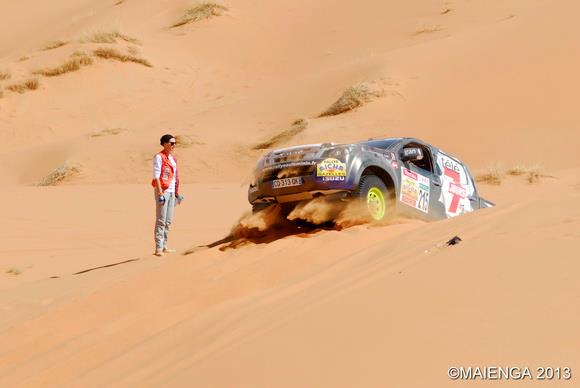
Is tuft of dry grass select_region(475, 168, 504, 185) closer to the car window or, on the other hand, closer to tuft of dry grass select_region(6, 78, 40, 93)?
the car window

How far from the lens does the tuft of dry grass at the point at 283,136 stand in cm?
2016

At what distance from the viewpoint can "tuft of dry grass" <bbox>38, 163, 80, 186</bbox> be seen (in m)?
20.2

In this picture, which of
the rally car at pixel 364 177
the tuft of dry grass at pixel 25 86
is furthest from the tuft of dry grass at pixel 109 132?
the rally car at pixel 364 177

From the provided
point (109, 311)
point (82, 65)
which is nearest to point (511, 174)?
point (109, 311)

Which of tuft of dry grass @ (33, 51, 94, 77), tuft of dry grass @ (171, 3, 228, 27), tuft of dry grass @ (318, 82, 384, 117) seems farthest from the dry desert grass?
tuft of dry grass @ (171, 3, 228, 27)

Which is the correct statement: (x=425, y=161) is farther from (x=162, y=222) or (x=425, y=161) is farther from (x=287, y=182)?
(x=162, y=222)

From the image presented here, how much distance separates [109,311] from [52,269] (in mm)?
4788

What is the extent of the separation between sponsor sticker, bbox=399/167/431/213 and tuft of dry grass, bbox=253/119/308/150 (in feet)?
35.5

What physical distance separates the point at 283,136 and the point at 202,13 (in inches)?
726

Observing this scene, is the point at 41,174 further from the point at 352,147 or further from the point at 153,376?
the point at 153,376

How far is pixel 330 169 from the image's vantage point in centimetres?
827

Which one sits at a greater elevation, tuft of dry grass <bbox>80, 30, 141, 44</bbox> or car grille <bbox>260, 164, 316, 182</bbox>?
tuft of dry grass <bbox>80, 30, 141, 44</bbox>

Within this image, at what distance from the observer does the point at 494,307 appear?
404 cm

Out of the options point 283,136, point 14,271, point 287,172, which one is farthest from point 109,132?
point 287,172
